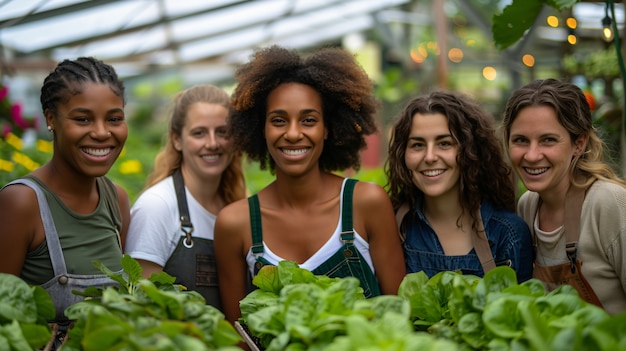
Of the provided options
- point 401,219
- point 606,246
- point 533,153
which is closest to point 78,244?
point 401,219

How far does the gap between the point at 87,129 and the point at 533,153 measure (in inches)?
63.8

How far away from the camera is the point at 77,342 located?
176 cm

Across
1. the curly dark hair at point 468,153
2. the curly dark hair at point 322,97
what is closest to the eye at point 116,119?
the curly dark hair at point 322,97

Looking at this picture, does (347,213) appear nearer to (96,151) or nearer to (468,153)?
(468,153)

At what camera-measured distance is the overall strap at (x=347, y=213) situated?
2.66 meters

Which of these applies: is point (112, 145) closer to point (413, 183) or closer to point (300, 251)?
point (300, 251)

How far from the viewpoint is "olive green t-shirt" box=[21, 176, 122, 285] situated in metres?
2.20

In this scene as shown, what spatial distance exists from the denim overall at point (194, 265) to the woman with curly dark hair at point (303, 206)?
0.58 feet

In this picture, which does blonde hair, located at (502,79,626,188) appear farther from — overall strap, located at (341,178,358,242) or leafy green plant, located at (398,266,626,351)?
leafy green plant, located at (398,266,626,351)

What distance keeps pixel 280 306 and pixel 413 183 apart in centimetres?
123

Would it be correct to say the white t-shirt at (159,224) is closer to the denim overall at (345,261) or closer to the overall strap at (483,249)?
the denim overall at (345,261)

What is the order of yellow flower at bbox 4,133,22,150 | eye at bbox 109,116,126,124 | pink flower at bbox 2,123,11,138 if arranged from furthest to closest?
pink flower at bbox 2,123,11,138
yellow flower at bbox 4,133,22,150
eye at bbox 109,116,126,124

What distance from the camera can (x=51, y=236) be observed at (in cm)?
221

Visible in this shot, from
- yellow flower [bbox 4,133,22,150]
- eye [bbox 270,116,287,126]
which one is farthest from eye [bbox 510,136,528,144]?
yellow flower [bbox 4,133,22,150]
